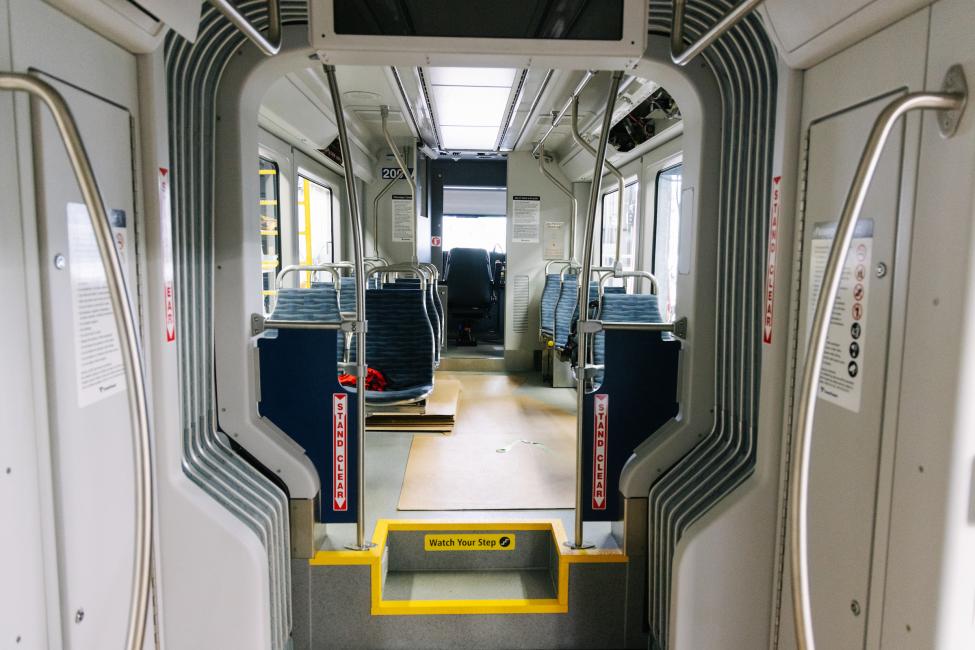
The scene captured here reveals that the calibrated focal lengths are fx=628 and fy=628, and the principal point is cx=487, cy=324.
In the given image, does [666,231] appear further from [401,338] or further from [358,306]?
[358,306]

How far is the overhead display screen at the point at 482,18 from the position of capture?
6.25 ft

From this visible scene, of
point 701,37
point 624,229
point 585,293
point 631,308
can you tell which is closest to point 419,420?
point 631,308

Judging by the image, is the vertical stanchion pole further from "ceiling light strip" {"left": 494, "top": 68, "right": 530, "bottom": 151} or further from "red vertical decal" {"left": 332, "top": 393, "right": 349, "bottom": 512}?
"ceiling light strip" {"left": 494, "top": 68, "right": 530, "bottom": 151}

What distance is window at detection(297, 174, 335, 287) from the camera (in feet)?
19.6

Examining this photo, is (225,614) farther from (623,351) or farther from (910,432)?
(910,432)

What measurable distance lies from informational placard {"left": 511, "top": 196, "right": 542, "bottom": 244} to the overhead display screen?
579cm

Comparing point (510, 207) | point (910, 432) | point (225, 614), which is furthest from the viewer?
point (510, 207)

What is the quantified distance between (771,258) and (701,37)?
68 cm

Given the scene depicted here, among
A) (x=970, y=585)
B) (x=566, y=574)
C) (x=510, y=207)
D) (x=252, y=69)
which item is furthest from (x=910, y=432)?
(x=510, y=207)

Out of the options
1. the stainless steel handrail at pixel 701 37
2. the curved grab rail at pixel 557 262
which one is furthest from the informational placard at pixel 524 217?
the stainless steel handrail at pixel 701 37

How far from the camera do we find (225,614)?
2.05m

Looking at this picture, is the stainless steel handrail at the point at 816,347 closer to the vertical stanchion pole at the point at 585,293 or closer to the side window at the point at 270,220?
the vertical stanchion pole at the point at 585,293

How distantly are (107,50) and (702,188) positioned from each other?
193 cm

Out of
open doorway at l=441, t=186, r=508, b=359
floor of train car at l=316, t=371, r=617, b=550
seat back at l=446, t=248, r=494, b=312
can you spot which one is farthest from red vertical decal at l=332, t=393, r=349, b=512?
seat back at l=446, t=248, r=494, b=312
